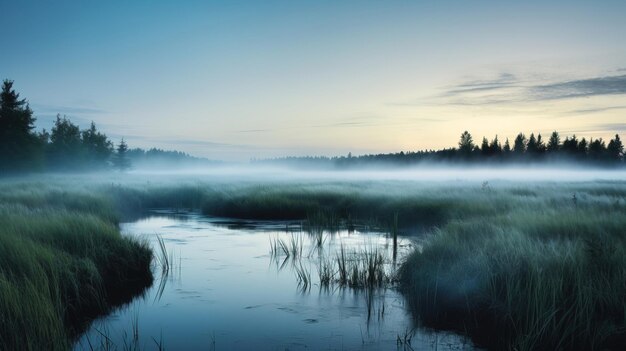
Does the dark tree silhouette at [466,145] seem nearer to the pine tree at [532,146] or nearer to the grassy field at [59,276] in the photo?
the pine tree at [532,146]

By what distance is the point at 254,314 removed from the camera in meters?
8.62

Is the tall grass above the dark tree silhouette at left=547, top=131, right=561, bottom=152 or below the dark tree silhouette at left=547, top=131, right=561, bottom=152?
below

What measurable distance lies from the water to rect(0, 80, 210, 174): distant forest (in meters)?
48.5

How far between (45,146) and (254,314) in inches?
2949

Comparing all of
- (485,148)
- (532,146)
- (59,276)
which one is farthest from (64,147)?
(532,146)

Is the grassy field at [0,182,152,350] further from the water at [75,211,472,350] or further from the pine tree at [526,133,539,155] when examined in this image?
the pine tree at [526,133,539,155]

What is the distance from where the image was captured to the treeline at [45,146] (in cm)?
5206

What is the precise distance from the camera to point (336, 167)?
19338 centimetres

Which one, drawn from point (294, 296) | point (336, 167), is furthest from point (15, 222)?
point (336, 167)

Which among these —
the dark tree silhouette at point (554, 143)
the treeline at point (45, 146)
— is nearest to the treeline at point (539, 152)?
the dark tree silhouette at point (554, 143)

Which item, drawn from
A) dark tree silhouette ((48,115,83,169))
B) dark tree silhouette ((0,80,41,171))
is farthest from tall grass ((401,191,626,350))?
dark tree silhouette ((48,115,83,169))

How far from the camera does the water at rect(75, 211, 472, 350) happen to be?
712cm

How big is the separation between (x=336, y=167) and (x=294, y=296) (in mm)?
183914

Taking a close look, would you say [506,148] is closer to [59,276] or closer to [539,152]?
[539,152]
